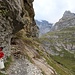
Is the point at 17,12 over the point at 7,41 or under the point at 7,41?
over

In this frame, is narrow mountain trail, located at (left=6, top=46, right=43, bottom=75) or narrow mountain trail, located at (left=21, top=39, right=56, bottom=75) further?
narrow mountain trail, located at (left=21, top=39, right=56, bottom=75)

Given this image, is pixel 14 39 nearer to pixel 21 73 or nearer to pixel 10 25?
pixel 10 25

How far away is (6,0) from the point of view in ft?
103

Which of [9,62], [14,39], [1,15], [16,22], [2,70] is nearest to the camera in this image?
[2,70]

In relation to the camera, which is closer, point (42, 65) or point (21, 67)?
point (21, 67)

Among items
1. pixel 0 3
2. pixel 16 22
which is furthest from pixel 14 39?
pixel 0 3

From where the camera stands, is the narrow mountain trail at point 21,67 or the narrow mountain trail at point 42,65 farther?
the narrow mountain trail at point 42,65

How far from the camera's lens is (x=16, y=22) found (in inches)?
1443

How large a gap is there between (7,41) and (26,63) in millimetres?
4676

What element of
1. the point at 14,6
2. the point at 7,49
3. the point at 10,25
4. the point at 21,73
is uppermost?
the point at 14,6

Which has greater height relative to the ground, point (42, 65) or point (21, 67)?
point (21, 67)

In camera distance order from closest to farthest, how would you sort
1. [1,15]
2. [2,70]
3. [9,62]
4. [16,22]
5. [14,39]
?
[2,70], [1,15], [9,62], [16,22], [14,39]

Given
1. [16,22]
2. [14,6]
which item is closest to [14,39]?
[16,22]

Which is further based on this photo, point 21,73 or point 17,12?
point 17,12
